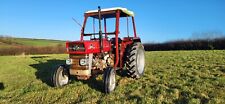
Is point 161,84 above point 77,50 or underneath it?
underneath

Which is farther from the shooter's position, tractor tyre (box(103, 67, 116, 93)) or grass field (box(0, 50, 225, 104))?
tractor tyre (box(103, 67, 116, 93))

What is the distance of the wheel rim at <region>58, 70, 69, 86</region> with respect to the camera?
351 inches

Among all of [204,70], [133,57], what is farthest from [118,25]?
[204,70]

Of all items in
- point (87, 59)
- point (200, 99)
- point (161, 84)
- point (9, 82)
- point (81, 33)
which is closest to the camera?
point (200, 99)

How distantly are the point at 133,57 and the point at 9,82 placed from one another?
509 cm

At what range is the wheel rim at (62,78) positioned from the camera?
891cm

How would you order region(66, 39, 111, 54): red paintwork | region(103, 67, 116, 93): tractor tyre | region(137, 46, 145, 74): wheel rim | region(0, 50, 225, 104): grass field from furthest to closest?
region(137, 46, 145, 74): wheel rim < region(66, 39, 111, 54): red paintwork < region(103, 67, 116, 93): tractor tyre < region(0, 50, 225, 104): grass field

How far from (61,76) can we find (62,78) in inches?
4.9

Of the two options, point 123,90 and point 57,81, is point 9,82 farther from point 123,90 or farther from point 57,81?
point 123,90

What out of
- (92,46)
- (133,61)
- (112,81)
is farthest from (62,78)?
(133,61)

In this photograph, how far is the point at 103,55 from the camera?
28.8 ft

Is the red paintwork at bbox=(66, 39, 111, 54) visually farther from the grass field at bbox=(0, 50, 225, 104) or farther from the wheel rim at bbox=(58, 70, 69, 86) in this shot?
the grass field at bbox=(0, 50, 225, 104)

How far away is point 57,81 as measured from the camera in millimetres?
8812

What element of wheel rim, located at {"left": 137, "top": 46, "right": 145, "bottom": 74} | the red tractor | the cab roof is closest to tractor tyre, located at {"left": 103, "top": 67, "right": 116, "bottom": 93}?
the red tractor
